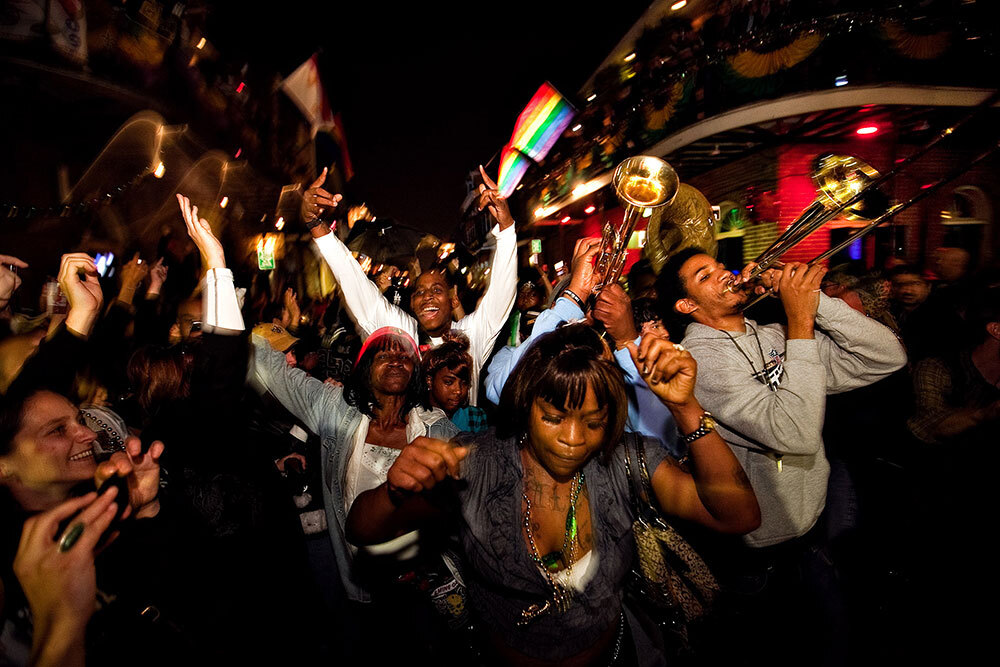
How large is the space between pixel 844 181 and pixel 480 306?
2570 millimetres

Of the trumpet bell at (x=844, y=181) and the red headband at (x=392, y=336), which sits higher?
the trumpet bell at (x=844, y=181)

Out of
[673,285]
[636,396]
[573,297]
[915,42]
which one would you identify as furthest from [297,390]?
[915,42]

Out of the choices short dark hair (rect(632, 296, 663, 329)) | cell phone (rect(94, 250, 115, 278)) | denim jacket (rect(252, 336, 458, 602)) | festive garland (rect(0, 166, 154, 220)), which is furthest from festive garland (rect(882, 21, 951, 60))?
cell phone (rect(94, 250, 115, 278))

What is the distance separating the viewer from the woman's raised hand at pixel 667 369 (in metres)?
1.62

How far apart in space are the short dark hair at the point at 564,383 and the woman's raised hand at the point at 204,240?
5.31 ft

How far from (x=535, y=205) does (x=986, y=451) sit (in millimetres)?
15091

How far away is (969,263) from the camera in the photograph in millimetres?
4797

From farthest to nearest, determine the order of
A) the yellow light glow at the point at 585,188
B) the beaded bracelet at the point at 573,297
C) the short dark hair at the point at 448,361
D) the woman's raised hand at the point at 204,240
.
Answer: the yellow light glow at the point at 585,188 < the short dark hair at the point at 448,361 < the beaded bracelet at the point at 573,297 < the woman's raised hand at the point at 204,240

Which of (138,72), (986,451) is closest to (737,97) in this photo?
(986,451)

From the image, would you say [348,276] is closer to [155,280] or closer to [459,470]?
[459,470]

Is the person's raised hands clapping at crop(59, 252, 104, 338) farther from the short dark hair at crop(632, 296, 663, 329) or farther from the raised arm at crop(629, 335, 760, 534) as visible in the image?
the short dark hair at crop(632, 296, 663, 329)

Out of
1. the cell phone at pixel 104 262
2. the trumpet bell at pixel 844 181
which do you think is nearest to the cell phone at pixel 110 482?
the trumpet bell at pixel 844 181

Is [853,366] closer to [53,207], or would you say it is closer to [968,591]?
[968,591]

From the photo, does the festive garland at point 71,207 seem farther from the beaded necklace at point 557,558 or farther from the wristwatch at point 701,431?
the wristwatch at point 701,431
